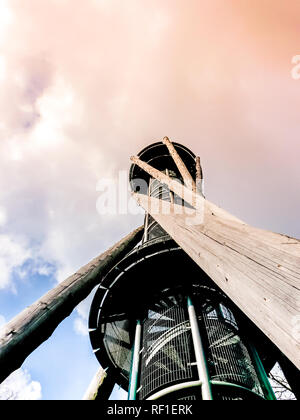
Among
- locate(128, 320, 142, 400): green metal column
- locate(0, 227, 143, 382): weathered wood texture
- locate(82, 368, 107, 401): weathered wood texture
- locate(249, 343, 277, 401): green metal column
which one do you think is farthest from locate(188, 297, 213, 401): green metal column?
locate(82, 368, 107, 401): weathered wood texture

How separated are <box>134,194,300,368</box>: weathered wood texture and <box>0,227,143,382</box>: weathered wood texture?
1526mm

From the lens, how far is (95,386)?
21.8ft

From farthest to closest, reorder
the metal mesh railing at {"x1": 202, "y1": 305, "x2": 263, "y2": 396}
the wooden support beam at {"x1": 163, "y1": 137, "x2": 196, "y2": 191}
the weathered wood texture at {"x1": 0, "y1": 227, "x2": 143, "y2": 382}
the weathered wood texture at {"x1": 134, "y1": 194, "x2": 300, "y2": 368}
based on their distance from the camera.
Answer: the metal mesh railing at {"x1": 202, "y1": 305, "x2": 263, "y2": 396} → the wooden support beam at {"x1": 163, "y1": 137, "x2": 196, "y2": 191} → the weathered wood texture at {"x1": 0, "y1": 227, "x2": 143, "y2": 382} → the weathered wood texture at {"x1": 134, "y1": 194, "x2": 300, "y2": 368}

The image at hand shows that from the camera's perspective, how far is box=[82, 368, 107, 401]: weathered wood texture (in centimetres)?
635

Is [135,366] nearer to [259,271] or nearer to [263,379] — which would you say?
[263,379]

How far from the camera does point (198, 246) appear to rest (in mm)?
1374

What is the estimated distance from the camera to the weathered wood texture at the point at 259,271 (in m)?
0.72

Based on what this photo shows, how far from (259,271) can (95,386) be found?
24.2 ft

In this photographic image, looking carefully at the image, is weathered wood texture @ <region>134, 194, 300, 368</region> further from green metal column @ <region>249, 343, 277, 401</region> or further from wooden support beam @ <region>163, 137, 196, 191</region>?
green metal column @ <region>249, 343, 277, 401</region>

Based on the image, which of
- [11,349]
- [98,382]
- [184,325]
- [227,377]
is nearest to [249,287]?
[11,349]

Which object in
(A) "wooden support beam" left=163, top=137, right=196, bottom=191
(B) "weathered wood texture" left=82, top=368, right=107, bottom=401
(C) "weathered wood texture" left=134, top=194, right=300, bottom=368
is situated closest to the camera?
(C) "weathered wood texture" left=134, top=194, right=300, bottom=368

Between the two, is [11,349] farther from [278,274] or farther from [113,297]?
[113,297]

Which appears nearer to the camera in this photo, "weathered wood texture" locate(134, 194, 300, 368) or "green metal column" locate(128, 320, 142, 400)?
"weathered wood texture" locate(134, 194, 300, 368)

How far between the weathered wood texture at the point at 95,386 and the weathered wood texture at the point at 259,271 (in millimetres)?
6720
